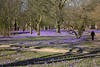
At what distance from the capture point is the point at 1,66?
7.65m

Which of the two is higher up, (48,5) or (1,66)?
(48,5)

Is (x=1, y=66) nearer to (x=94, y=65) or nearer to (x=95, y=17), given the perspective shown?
(x=94, y=65)

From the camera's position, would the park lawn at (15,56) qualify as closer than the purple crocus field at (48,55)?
No

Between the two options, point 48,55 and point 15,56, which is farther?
point 48,55

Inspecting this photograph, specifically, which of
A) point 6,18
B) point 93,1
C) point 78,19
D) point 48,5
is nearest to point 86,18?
point 78,19

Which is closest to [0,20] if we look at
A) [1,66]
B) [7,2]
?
[7,2]

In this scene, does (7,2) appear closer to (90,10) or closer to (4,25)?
(4,25)

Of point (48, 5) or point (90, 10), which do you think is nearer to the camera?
point (90, 10)

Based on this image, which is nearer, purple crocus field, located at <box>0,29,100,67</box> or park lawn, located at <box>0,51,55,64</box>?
purple crocus field, located at <box>0,29,100,67</box>

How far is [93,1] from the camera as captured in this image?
23.2 meters

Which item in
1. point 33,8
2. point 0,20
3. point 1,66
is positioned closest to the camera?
point 1,66

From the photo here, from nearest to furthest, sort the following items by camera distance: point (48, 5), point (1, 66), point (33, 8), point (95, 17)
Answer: point (1, 66)
point (95, 17)
point (48, 5)
point (33, 8)

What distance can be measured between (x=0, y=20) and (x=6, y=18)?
4.65ft

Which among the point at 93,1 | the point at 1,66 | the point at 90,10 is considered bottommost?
the point at 1,66
